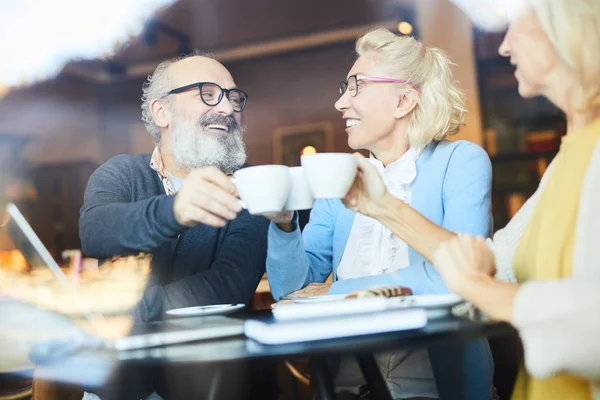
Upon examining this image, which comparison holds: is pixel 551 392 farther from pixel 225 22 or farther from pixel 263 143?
pixel 225 22

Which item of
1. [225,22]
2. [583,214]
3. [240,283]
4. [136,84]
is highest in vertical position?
[225,22]

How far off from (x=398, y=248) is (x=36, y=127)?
30.4 inches

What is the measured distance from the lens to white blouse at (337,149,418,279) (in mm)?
1014

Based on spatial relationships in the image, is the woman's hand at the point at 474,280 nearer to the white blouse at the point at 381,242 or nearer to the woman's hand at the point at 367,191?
the woman's hand at the point at 367,191

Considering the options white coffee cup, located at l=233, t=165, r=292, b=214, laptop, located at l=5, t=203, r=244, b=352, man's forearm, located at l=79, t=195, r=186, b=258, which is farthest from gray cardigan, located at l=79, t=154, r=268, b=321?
white coffee cup, located at l=233, t=165, r=292, b=214

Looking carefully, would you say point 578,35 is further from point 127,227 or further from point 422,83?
point 127,227

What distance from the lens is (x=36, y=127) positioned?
1152 millimetres

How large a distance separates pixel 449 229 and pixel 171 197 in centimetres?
46

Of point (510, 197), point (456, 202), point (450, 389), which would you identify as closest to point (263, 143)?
point (456, 202)

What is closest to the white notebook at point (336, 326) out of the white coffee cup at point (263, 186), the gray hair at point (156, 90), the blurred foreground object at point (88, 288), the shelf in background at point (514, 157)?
the white coffee cup at point (263, 186)

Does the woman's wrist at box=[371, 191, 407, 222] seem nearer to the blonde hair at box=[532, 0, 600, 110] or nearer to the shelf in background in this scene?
the blonde hair at box=[532, 0, 600, 110]

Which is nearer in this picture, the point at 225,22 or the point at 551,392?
the point at 551,392

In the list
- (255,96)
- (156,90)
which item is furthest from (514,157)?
(156,90)

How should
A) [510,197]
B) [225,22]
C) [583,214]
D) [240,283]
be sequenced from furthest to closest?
[510,197]
[225,22]
[240,283]
[583,214]
